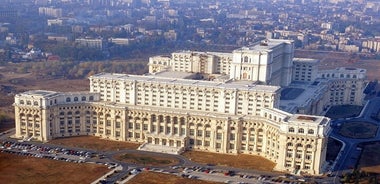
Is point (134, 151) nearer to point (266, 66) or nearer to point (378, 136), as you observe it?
point (266, 66)

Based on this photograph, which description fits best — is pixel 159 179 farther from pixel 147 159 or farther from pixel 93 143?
pixel 93 143

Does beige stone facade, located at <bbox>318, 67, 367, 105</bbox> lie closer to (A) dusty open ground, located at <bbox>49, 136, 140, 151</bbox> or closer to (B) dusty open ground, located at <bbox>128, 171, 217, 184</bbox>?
(A) dusty open ground, located at <bbox>49, 136, 140, 151</bbox>

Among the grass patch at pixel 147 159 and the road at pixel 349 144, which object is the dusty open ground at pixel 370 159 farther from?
the grass patch at pixel 147 159

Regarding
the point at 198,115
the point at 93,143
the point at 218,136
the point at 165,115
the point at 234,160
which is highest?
Answer: the point at 198,115

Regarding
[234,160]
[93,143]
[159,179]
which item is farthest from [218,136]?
[93,143]

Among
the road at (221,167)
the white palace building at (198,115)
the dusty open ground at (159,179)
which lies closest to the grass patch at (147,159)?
the road at (221,167)

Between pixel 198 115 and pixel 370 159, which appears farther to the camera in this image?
pixel 198 115

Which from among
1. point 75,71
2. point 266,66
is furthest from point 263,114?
point 75,71
